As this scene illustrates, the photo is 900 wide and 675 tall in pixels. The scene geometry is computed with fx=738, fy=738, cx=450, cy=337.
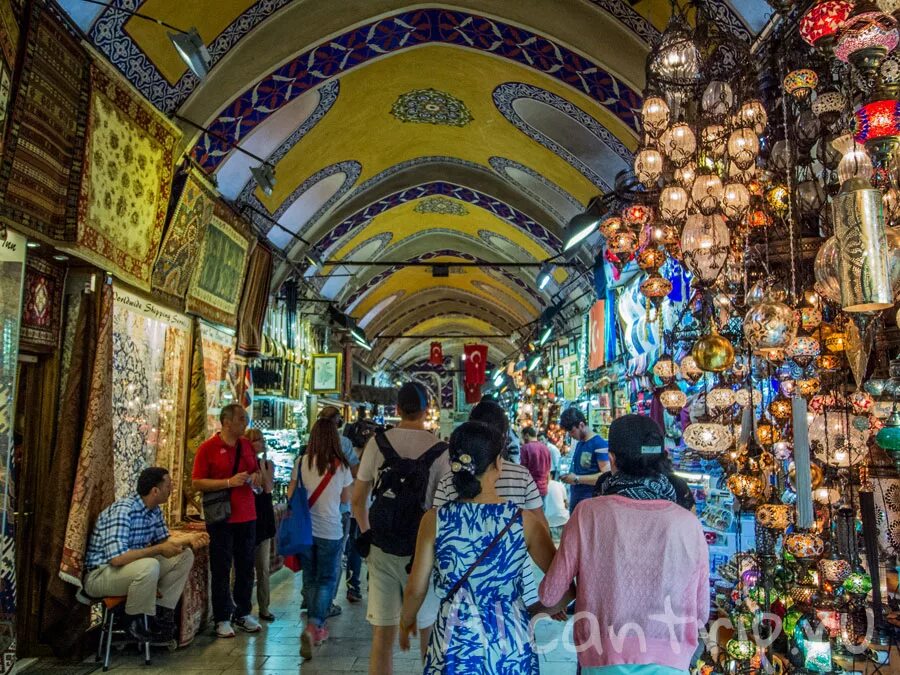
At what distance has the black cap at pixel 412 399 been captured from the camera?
3365 mm

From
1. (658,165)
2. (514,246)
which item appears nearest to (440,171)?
(514,246)

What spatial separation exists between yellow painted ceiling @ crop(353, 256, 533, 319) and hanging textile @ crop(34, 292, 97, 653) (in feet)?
40.5

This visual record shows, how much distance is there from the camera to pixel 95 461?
14.3ft

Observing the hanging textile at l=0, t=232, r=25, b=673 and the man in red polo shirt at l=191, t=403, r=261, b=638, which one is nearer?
the hanging textile at l=0, t=232, r=25, b=673

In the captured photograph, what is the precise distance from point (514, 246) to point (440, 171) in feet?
10.1

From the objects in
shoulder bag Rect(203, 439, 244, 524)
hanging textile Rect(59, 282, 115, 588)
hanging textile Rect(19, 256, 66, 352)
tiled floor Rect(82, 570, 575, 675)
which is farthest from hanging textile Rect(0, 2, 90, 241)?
tiled floor Rect(82, 570, 575, 675)

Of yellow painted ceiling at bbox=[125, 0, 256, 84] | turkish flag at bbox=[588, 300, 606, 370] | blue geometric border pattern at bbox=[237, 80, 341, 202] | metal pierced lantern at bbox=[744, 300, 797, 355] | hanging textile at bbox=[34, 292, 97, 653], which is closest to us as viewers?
metal pierced lantern at bbox=[744, 300, 797, 355]

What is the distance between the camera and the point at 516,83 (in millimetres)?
7391

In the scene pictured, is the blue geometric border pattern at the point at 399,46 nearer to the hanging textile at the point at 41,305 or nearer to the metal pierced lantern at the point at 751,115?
the hanging textile at the point at 41,305

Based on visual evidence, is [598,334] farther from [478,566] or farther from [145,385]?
[478,566]

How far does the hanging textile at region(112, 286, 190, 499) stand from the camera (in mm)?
5105

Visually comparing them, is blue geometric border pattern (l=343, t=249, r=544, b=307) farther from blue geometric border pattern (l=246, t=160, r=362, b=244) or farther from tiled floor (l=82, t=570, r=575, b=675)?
tiled floor (l=82, t=570, r=575, b=675)

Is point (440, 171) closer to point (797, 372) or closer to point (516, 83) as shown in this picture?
point (516, 83)

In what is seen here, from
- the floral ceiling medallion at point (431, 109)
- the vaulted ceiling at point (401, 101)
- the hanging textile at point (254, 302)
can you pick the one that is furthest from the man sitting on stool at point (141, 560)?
the floral ceiling medallion at point (431, 109)
